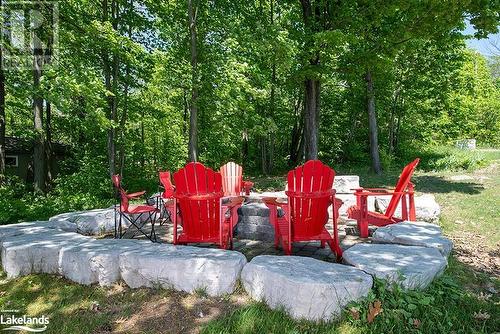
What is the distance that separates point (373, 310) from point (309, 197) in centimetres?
126

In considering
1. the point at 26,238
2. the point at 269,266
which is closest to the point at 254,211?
the point at 269,266

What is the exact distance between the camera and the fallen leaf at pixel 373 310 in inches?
90.7

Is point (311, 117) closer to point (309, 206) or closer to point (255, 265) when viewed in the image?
point (309, 206)

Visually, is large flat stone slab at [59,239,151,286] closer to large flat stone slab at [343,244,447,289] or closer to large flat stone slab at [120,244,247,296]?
large flat stone slab at [120,244,247,296]

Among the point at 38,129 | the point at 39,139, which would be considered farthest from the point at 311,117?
the point at 39,139

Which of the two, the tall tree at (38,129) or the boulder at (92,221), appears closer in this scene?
the boulder at (92,221)

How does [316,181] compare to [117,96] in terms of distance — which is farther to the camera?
[117,96]

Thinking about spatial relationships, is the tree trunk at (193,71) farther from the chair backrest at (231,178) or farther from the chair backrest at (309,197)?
the chair backrest at (309,197)

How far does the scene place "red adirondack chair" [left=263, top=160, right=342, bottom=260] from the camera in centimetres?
338

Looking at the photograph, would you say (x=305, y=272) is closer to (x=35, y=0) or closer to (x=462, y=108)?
(x=35, y=0)

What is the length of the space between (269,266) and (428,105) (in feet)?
59.2

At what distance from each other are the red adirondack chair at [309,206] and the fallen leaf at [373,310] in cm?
99

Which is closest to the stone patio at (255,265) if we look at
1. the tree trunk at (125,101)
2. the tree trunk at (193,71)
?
the tree trunk at (193,71)

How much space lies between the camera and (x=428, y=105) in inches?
695
